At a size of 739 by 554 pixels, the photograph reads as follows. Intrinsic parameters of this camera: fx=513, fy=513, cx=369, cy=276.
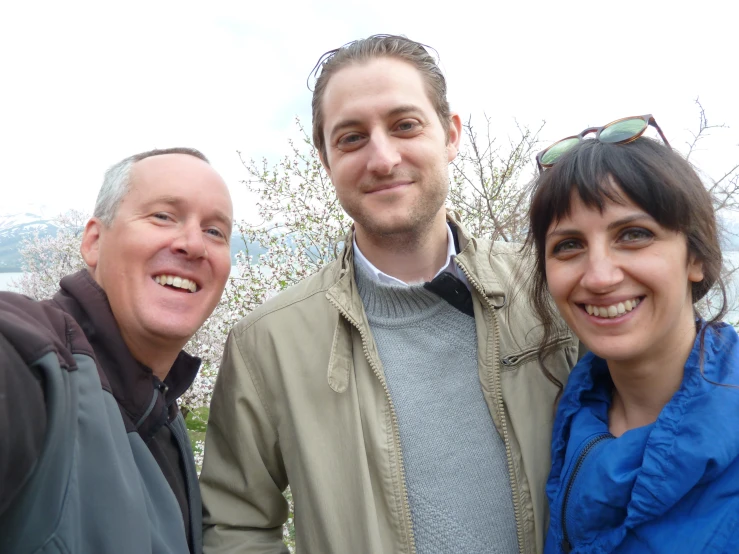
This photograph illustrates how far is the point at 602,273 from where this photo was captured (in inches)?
60.4

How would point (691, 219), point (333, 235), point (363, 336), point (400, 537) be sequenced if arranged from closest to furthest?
point (691, 219)
point (400, 537)
point (363, 336)
point (333, 235)

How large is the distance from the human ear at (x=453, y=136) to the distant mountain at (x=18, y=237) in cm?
304

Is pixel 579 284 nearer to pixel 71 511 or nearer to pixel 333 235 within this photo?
pixel 71 511

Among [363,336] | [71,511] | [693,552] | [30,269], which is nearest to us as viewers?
[71,511]

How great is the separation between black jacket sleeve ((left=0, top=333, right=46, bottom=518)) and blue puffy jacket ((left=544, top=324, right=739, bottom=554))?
139 cm

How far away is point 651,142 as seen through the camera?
1.65 metres

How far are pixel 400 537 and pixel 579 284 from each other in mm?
1033

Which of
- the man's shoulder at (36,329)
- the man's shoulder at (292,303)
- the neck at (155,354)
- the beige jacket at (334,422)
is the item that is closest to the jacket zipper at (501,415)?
the beige jacket at (334,422)

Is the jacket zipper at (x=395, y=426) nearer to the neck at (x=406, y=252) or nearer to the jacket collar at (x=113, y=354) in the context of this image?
the neck at (x=406, y=252)

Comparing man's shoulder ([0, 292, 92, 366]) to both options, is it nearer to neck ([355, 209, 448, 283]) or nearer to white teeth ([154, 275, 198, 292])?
white teeth ([154, 275, 198, 292])

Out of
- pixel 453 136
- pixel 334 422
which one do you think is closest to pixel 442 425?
pixel 334 422

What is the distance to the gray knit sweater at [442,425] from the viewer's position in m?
1.78

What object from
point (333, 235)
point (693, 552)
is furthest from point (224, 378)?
point (333, 235)

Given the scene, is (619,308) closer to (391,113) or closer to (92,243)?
(391,113)
